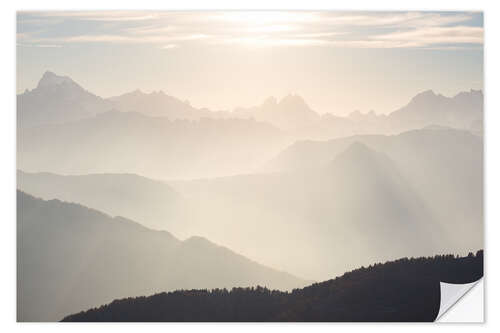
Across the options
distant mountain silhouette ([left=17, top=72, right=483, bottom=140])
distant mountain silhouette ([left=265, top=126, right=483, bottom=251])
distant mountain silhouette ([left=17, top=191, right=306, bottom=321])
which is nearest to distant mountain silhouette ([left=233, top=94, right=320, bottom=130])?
distant mountain silhouette ([left=17, top=72, right=483, bottom=140])

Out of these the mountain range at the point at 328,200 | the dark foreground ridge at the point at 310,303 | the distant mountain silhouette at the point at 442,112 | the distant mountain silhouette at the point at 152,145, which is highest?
the distant mountain silhouette at the point at 442,112

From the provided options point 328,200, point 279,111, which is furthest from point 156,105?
point 328,200

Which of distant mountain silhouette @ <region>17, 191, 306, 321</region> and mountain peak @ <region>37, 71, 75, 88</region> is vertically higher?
mountain peak @ <region>37, 71, 75, 88</region>

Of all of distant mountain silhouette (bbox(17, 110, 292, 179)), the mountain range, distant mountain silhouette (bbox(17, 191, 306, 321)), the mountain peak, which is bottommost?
distant mountain silhouette (bbox(17, 191, 306, 321))

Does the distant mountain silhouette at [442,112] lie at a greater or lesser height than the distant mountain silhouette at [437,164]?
greater

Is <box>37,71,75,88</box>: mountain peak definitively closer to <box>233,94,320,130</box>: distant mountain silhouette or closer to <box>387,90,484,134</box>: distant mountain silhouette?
<box>233,94,320,130</box>: distant mountain silhouette
